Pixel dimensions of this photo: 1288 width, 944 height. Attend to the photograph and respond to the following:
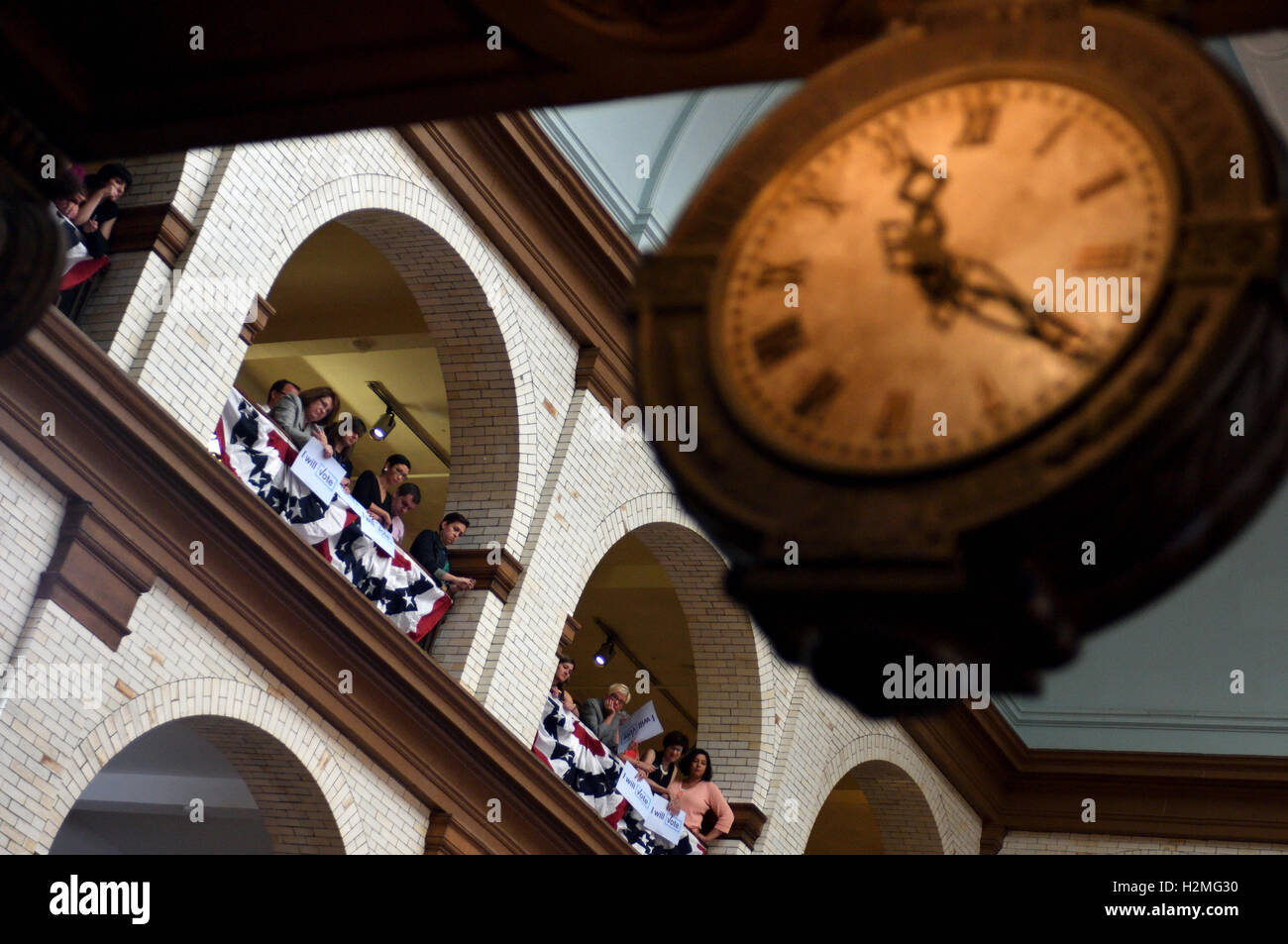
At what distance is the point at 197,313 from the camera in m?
11.0

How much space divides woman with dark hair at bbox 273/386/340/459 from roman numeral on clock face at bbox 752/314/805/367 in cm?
916

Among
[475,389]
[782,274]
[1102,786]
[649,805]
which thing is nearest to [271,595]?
[475,389]

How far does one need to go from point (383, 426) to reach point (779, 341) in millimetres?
16248

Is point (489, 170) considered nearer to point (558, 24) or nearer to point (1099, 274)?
point (558, 24)

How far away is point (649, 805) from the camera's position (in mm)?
15375

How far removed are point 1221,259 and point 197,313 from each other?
9.21 metres

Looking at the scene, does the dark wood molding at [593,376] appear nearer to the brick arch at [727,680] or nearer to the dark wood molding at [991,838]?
the brick arch at [727,680]

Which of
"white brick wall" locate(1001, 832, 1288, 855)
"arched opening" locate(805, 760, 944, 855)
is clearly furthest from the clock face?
"white brick wall" locate(1001, 832, 1288, 855)

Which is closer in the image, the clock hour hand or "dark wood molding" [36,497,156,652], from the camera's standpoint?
the clock hour hand

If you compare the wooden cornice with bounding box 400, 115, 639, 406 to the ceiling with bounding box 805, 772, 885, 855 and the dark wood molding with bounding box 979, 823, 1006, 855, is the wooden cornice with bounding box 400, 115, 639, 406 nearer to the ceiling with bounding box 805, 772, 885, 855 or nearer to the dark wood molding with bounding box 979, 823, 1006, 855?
the dark wood molding with bounding box 979, 823, 1006, 855

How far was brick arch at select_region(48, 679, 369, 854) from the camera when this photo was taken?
10.2m

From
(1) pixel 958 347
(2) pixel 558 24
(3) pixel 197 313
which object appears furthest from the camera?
(3) pixel 197 313

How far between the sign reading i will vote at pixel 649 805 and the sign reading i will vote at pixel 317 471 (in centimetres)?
427

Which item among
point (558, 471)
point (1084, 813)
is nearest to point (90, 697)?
point (558, 471)
